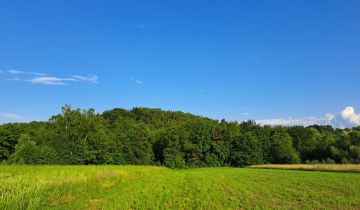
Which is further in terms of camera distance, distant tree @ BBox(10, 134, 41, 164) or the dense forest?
the dense forest

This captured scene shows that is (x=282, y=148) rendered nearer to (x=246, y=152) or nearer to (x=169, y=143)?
(x=246, y=152)

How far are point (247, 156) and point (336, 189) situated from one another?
6558 cm

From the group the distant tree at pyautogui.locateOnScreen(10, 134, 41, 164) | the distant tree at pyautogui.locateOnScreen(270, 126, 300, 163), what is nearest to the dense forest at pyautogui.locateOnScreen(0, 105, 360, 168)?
the distant tree at pyautogui.locateOnScreen(270, 126, 300, 163)

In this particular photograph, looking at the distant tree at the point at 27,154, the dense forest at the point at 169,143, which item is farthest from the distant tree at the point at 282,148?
the distant tree at the point at 27,154

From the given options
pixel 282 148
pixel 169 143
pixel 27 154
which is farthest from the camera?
pixel 169 143

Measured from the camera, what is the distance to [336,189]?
2367cm

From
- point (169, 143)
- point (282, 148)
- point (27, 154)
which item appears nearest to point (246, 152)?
point (282, 148)

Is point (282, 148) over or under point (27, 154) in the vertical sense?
over

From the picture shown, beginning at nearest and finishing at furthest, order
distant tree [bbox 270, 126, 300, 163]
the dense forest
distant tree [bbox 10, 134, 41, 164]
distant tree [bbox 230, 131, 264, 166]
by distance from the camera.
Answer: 1. distant tree [bbox 10, 134, 41, 164]
2. the dense forest
3. distant tree [bbox 270, 126, 300, 163]
4. distant tree [bbox 230, 131, 264, 166]

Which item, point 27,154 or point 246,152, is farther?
point 246,152

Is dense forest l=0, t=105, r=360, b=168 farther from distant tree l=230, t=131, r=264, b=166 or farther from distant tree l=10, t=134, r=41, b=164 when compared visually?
distant tree l=10, t=134, r=41, b=164

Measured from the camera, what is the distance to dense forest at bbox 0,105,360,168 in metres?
81.7

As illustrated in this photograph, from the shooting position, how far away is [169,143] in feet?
297

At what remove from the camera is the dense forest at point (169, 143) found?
81688mm
